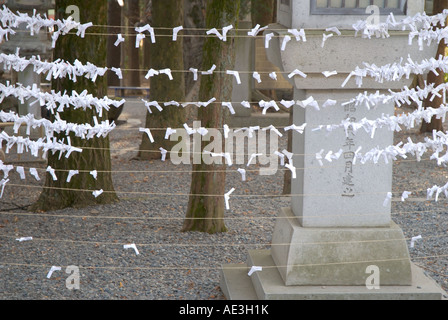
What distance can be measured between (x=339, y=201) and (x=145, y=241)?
8.80ft

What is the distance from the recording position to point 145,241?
22.4ft

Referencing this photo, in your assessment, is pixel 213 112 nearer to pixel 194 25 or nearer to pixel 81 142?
pixel 81 142

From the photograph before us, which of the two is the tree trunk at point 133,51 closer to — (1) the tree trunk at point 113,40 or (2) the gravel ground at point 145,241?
(1) the tree trunk at point 113,40

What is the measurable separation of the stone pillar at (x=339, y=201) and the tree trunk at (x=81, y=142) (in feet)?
11.2

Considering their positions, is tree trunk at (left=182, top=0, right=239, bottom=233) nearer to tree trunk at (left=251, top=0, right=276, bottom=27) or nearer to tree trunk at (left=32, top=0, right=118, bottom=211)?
tree trunk at (left=32, top=0, right=118, bottom=211)

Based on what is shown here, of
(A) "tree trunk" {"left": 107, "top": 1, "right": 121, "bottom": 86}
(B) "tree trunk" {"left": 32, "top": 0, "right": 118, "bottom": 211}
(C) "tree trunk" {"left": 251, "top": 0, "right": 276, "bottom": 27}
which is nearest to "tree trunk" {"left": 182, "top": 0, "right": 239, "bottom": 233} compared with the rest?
(B) "tree trunk" {"left": 32, "top": 0, "right": 118, "bottom": 211}

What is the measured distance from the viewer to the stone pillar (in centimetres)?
462

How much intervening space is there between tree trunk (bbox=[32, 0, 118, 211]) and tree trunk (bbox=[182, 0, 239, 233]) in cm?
128

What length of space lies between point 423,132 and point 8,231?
9.12 metres

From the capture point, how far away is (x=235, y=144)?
12906 millimetres

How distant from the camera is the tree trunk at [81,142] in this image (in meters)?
7.62

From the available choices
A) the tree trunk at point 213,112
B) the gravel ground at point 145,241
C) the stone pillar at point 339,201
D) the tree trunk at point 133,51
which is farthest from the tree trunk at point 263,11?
the stone pillar at point 339,201

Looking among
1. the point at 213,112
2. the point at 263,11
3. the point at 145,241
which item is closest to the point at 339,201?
the point at 213,112

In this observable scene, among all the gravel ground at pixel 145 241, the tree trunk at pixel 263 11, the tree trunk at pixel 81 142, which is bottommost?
the gravel ground at pixel 145 241
